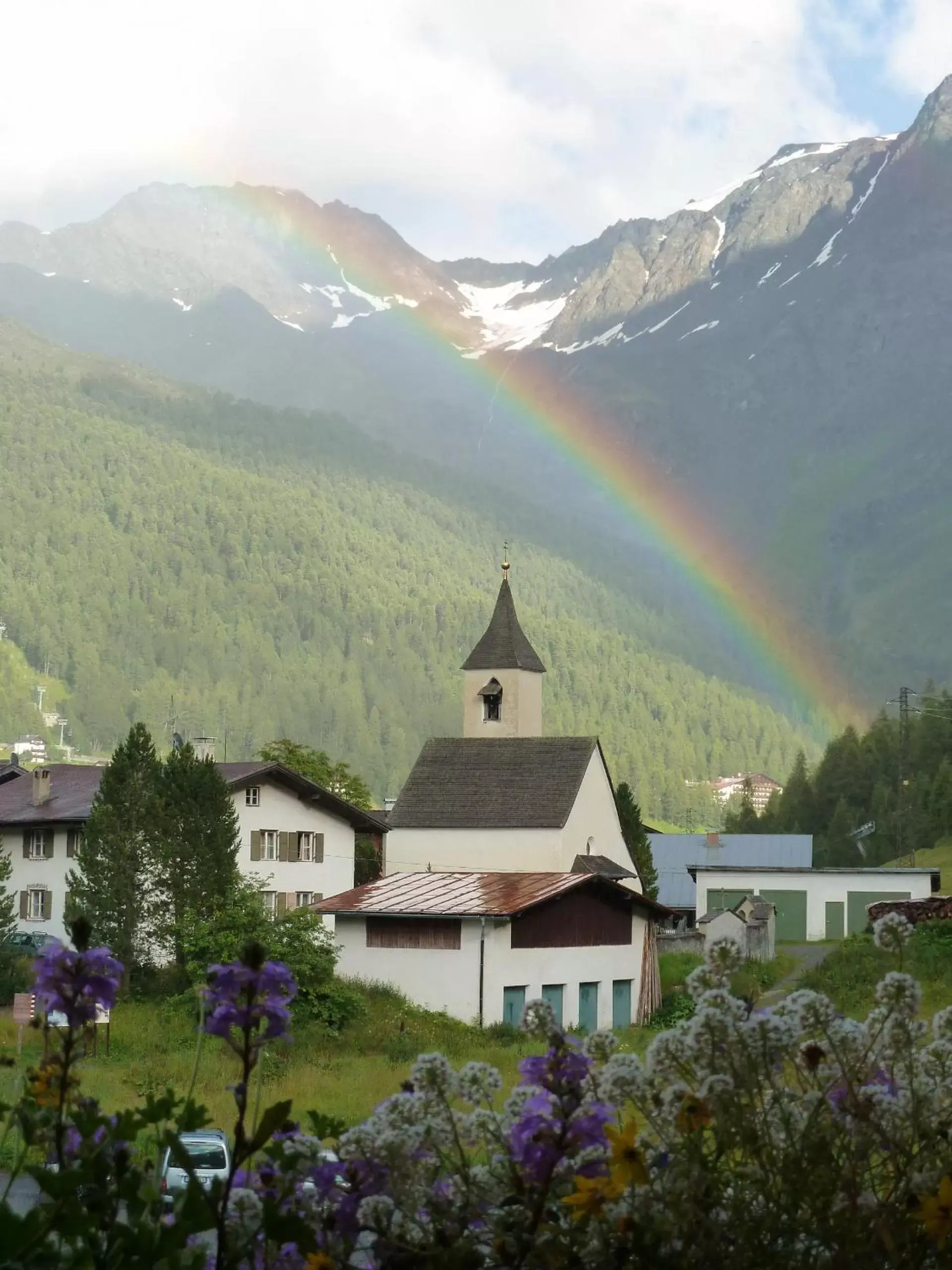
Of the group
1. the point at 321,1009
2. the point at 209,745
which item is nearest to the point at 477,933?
the point at 321,1009

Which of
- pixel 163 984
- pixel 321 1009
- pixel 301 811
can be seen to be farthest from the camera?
pixel 301 811

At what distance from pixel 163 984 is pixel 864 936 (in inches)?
756

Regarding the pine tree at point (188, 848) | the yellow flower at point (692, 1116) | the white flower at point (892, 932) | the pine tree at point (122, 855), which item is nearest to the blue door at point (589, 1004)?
the pine tree at point (188, 848)

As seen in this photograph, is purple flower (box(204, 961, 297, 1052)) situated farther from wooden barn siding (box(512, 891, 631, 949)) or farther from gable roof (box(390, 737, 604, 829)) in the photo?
gable roof (box(390, 737, 604, 829))

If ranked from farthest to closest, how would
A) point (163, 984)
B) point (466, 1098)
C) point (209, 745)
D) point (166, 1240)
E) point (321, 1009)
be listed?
1. point (209, 745)
2. point (163, 984)
3. point (321, 1009)
4. point (466, 1098)
5. point (166, 1240)

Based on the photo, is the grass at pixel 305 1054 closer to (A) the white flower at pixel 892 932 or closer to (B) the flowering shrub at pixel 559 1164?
(A) the white flower at pixel 892 932

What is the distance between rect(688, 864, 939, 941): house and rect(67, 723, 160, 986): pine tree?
34.1 m

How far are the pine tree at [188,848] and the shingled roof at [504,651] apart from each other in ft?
97.4

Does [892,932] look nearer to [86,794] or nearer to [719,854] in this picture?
[86,794]

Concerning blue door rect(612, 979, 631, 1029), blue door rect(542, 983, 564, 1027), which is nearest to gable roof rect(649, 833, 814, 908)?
blue door rect(612, 979, 631, 1029)

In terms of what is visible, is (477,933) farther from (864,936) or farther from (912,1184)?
(912,1184)

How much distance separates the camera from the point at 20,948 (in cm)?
5178

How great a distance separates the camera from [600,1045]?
5172mm

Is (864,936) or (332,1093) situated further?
(864,936)
